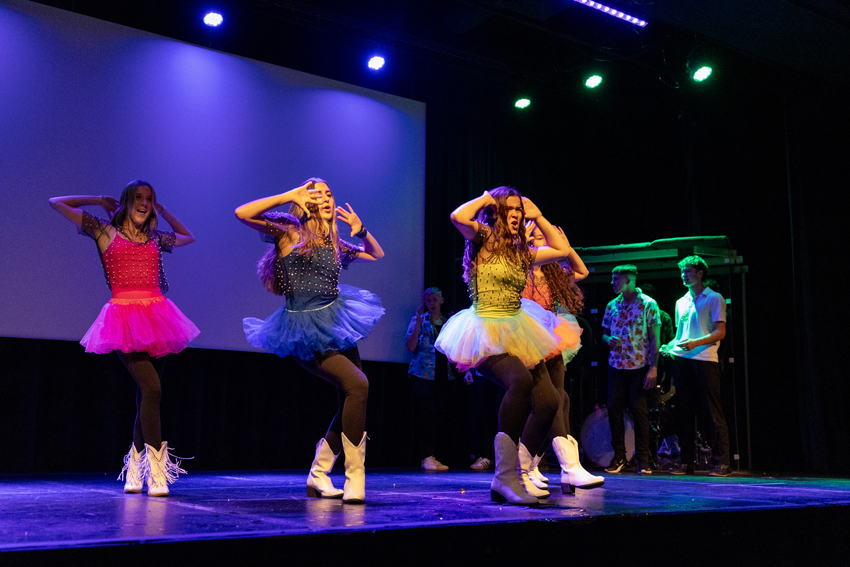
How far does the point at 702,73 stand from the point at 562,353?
4.52m

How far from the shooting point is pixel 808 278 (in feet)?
23.5

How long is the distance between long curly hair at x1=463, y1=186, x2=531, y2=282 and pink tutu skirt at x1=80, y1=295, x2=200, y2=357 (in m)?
1.60

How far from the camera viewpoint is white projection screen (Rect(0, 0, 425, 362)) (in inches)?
215

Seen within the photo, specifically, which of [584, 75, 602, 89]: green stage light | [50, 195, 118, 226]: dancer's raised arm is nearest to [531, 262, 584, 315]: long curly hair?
[50, 195, 118, 226]: dancer's raised arm

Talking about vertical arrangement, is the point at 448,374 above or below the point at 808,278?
below

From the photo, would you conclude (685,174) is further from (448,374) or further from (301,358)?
(301,358)

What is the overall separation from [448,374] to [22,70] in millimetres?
4510

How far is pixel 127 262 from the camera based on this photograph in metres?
3.94

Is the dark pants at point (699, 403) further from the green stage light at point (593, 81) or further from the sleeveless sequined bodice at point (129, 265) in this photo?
the sleeveless sequined bodice at point (129, 265)

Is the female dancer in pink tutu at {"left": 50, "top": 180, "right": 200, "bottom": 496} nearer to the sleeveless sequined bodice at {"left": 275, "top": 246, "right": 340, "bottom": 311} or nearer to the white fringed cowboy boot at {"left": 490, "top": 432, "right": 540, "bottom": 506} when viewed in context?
the sleeveless sequined bodice at {"left": 275, "top": 246, "right": 340, "bottom": 311}

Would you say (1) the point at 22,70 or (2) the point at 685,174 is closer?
(1) the point at 22,70

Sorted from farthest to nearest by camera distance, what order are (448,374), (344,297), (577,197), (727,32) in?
(577,197)
(448,374)
(727,32)
(344,297)

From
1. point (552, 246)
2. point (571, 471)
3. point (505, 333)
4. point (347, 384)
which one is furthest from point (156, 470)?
point (552, 246)

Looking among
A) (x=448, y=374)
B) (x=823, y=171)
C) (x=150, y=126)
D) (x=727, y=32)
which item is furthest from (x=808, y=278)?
(x=150, y=126)
